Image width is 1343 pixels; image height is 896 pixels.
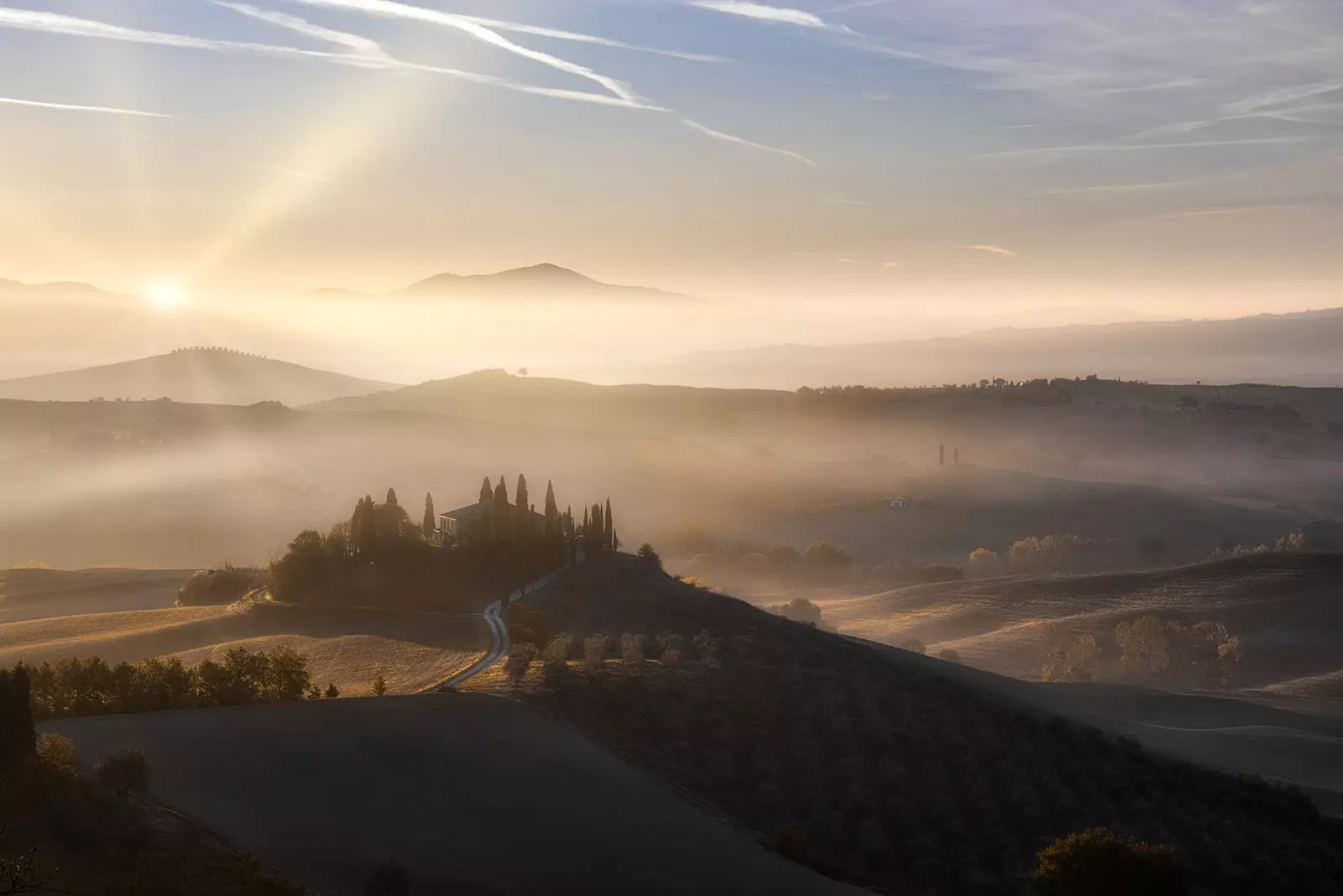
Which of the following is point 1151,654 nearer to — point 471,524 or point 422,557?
point 471,524

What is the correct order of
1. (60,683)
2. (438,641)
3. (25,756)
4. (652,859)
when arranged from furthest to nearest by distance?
(438,641)
(60,683)
(652,859)
(25,756)

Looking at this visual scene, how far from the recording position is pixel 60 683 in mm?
29484

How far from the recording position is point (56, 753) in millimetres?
20984

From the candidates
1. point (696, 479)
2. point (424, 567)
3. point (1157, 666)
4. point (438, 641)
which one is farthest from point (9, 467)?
point (1157, 666)

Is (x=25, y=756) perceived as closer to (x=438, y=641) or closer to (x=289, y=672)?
(x=289, y=672)

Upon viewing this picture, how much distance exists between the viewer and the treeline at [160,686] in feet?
94.5

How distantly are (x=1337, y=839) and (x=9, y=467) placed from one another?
17754cm

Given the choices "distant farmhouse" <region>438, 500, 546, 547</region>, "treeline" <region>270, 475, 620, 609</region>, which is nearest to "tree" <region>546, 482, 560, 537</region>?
"treeline" <region>270, 475, 620, 609</region>

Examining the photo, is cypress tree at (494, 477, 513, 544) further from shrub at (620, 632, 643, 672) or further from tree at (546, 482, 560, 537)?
shrub at (620, 632, 643, 672)

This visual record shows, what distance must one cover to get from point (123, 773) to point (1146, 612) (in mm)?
72478

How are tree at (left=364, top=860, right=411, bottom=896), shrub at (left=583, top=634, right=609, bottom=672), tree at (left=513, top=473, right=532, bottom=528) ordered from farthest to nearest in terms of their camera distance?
tree at (left=513, top=473, right=532, bottom=528) → shrub at (left=583, top=634, right=609, bottom=672) → tree at (left=364, top=860, right=411, bottom=896)

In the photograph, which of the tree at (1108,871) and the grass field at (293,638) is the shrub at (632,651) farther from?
the tree at (1108,871)

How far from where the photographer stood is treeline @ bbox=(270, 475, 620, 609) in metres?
49.4

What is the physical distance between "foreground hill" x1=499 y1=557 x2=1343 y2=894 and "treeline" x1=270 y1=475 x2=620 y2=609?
931cm
